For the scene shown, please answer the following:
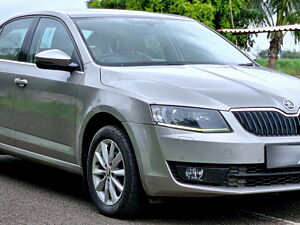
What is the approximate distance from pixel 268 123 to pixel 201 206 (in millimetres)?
1224

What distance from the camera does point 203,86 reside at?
532 centimetres

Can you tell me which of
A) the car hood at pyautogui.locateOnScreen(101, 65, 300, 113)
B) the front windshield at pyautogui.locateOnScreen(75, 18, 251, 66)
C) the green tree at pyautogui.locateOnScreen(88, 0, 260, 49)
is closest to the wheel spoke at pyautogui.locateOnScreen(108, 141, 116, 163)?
the car hood at pyautogui.locateOnScreen(101, 65, 300, 113)

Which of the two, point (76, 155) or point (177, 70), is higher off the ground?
point (177, 70)

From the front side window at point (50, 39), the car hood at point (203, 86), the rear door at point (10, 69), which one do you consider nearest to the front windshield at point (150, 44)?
the front side window at point (50, 39)

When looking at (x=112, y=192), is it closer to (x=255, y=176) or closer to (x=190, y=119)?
(x=190, y=119)

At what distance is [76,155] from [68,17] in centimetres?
127

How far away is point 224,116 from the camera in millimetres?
5039

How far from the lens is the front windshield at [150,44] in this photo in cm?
613

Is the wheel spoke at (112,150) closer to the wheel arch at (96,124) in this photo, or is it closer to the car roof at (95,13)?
the wheel arch at (96,124)

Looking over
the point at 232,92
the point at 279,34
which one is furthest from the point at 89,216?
the point at 279,34

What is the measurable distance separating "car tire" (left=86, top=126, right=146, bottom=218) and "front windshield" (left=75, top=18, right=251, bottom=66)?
2.33 ft

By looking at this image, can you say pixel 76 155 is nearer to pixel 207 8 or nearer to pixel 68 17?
pixel 68 17

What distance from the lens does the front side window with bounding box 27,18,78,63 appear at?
6371 mm

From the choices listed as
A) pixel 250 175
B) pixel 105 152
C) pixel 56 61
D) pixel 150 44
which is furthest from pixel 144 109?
pixel 150 44
